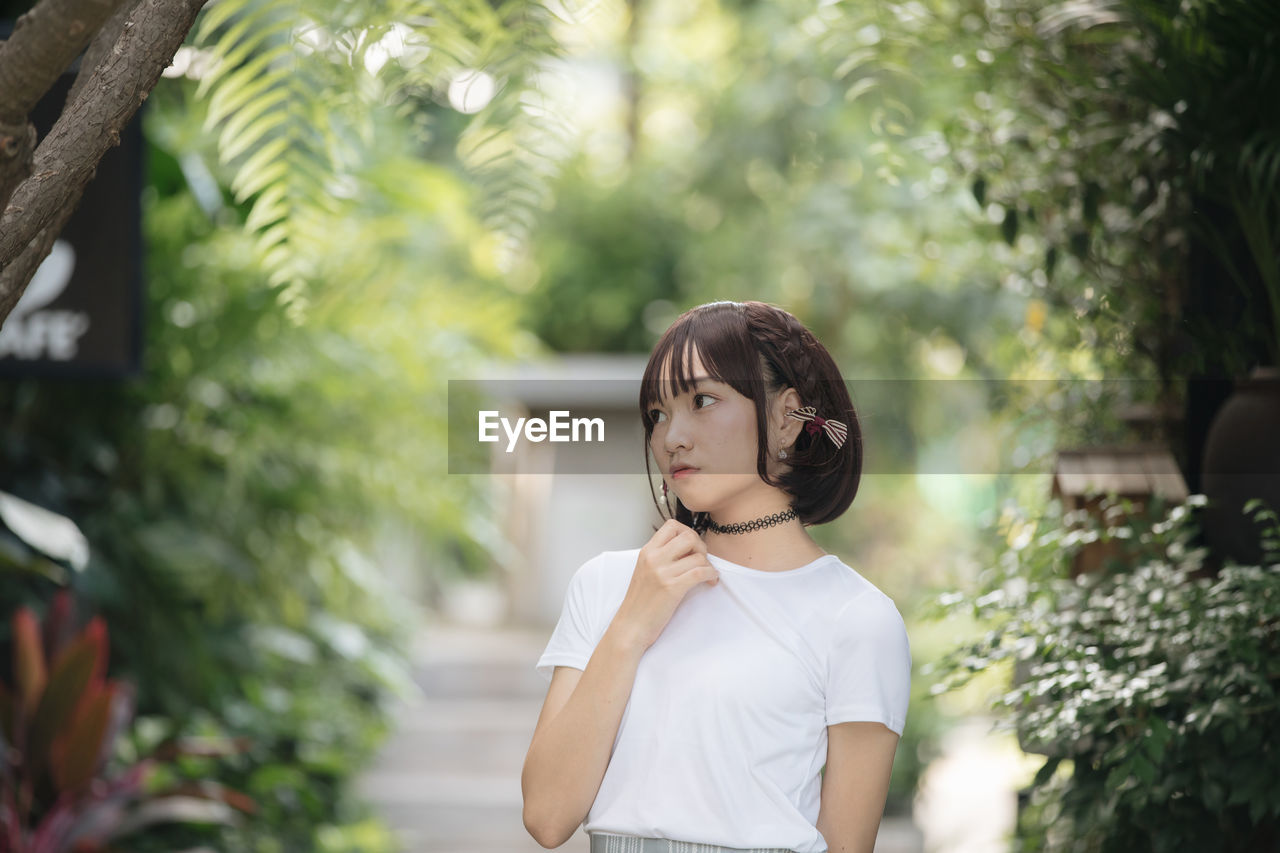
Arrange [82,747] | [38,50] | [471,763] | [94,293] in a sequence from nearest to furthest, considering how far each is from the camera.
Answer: [38,50], [94,293], [82,747], [471,763]

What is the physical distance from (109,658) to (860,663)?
3448mm

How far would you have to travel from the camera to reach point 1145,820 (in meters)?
1.61

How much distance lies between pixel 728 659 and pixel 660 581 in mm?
107

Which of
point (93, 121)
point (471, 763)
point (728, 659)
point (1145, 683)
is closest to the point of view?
point (93, 121)

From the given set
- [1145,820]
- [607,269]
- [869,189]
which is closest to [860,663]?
[1145,820]

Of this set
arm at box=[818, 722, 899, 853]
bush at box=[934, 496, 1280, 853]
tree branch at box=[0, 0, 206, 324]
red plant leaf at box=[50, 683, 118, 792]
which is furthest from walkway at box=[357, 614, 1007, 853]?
tree branch at box=[0, 0, 206, 324]

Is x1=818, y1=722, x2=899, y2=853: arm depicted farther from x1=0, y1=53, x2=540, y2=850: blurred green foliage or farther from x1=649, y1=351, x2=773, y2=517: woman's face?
x1=0, y1=53, x2=540, y2=850: blurred green foliage

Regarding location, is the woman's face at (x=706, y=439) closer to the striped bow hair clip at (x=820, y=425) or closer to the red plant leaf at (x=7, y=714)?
the striped bow hair clip at (x=820, y=425)

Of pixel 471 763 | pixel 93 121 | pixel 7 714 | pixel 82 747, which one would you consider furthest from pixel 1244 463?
pixel 471 763

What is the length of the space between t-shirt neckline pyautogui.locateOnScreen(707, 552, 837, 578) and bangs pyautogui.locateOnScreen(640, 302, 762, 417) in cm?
18

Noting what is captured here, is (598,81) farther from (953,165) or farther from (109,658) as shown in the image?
(953,165)

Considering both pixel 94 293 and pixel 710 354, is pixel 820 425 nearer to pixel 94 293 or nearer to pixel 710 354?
pixel 710 354

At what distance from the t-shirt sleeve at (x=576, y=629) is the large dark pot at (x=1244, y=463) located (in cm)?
112

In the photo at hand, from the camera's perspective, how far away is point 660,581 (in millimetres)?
1110
